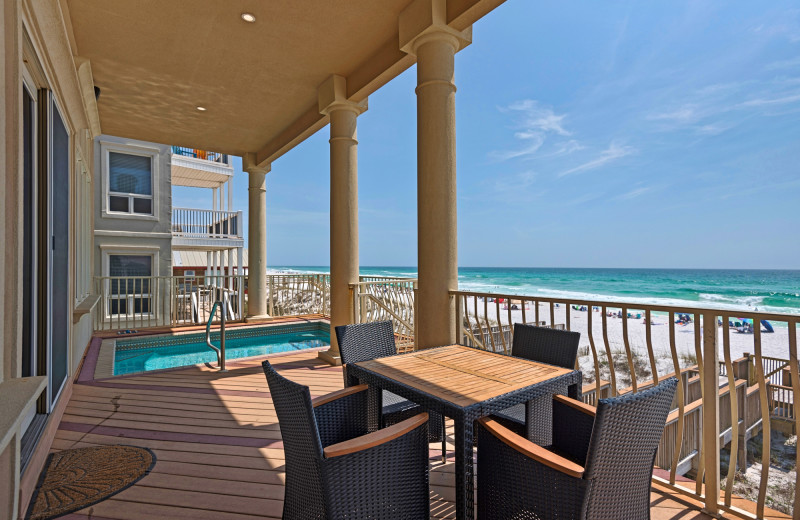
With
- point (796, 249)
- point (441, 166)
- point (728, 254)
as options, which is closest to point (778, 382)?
point (441, 166)

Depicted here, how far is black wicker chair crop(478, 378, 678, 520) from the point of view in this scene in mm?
1088

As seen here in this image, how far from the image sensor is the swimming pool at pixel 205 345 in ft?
19.0

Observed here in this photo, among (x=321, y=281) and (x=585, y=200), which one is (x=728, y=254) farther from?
(x=321, y=281)

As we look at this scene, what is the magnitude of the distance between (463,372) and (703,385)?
1.21 meters

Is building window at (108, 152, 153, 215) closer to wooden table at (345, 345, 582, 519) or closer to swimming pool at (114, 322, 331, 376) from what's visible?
swimming pool at (114, 322, 331, 376)

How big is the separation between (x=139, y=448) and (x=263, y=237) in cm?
531

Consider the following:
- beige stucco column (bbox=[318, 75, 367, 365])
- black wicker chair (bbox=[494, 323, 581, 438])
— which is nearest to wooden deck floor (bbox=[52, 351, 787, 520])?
black wicker chair (bbox=[494, 323, 581, 438])

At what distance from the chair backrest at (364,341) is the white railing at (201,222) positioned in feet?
37.5

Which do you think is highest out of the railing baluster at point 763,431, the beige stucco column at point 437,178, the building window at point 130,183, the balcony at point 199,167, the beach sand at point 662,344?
the balcony at point 199,167

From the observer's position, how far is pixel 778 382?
8.59m

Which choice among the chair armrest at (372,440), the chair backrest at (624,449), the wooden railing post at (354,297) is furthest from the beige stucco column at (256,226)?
the chair backrest at (624,449)

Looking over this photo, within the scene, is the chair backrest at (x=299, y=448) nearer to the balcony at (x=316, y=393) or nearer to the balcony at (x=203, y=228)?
the balcony at (x=316, y=393)

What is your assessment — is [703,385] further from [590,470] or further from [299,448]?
[299,448]

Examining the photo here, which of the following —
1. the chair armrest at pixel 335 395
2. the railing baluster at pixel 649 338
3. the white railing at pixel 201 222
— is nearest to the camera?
the chair armrest at pixel 335 395
